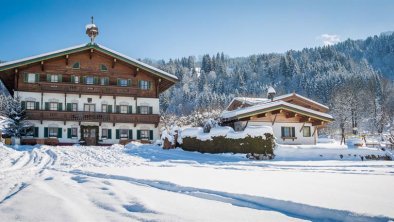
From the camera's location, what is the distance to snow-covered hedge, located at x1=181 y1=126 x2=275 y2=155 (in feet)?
64.3

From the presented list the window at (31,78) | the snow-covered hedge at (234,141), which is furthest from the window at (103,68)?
the snow-covered hedge at (234,141)

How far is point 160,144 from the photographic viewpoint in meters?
27.7

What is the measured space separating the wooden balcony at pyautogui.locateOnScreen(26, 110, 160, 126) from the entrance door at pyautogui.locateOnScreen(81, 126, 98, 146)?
4.41 feet

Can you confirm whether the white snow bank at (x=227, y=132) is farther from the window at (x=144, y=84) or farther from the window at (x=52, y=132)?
the window at (x=52, y=132)

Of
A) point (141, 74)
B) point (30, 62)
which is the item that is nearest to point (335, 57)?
point (141, 74)

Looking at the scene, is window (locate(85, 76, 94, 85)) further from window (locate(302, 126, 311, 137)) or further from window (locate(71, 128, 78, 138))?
window (locate(302, 126, 311, 137))

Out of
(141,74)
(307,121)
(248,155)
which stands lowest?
(248,155)

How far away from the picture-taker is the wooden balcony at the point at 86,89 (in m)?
33.5

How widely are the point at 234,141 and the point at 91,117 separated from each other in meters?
19.2

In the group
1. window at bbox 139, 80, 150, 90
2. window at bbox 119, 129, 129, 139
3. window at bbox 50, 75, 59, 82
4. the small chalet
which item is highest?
window at bbox 50, 75, 59, 82

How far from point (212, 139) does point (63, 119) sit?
728 inches

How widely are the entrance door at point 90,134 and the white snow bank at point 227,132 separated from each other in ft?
46.5

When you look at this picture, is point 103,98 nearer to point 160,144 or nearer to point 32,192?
point 160,144

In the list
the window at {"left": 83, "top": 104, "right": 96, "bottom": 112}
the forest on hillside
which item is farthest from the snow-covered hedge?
the forest on hillside
